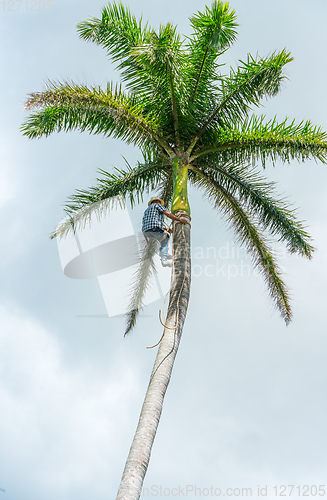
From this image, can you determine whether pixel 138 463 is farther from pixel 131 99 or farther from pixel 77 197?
pixel 131 99

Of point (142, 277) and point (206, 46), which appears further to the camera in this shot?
point (142, 277)

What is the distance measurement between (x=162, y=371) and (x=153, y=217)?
2.86 m

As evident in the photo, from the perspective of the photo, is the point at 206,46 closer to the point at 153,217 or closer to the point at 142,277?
the point at 153,217

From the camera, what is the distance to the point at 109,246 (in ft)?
30.8

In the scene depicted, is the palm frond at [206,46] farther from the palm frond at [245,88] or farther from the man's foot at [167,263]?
the man's foot at [167,263]

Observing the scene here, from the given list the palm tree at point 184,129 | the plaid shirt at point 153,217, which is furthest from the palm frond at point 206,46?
the plaid shirt at point 153,217

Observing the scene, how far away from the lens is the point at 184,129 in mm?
8406

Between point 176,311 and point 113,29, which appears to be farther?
point 113,29

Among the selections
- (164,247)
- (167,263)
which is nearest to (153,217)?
(164,247)

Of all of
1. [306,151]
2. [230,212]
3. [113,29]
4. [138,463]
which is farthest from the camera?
[230,212]

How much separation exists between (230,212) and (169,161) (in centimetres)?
187

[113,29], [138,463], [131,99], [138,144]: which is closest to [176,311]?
[138,463]

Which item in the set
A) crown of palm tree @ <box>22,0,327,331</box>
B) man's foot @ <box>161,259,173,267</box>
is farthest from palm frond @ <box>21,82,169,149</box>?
man's foot @ <box>161,259,173,267</box>

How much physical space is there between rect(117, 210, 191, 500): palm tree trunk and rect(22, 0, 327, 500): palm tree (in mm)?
25
